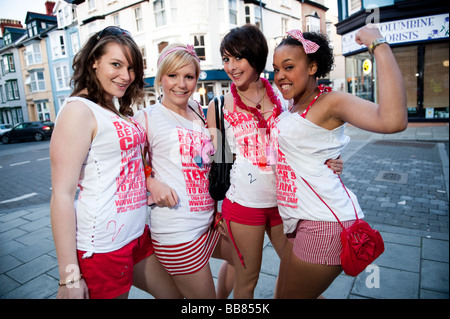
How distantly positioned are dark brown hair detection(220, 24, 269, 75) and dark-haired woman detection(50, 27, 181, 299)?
63 centimetres

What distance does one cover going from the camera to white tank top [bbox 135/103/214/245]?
5.68ft

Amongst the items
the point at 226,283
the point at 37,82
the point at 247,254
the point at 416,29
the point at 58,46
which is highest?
the point at 58,46

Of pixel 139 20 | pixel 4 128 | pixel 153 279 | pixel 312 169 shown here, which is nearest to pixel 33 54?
pixel 4 128

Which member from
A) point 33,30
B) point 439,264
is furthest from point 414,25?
point 33,30

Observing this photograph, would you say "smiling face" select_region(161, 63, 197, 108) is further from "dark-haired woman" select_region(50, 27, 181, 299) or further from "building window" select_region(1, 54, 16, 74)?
"building window" select_region(1, 54, 16, 74)

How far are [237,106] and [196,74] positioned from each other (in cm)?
37

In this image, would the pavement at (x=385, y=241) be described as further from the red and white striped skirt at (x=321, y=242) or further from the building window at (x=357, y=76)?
the building window at (x=357, y=76)

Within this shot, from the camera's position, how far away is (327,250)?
147cm

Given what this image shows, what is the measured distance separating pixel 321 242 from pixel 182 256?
0.86m

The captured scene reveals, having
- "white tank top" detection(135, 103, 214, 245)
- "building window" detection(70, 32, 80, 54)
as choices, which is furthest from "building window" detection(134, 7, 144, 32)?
"white tank top" detection(135, 103, 214, 245)

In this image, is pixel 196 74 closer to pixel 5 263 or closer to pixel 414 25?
pixel 5 263

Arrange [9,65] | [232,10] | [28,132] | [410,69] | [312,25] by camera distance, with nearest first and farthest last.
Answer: [312,25], [9,65], [232,10], [410,69], [28,132]

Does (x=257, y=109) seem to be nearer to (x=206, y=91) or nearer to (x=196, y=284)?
(x=196, y=284)

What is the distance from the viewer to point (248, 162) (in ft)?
6.19
